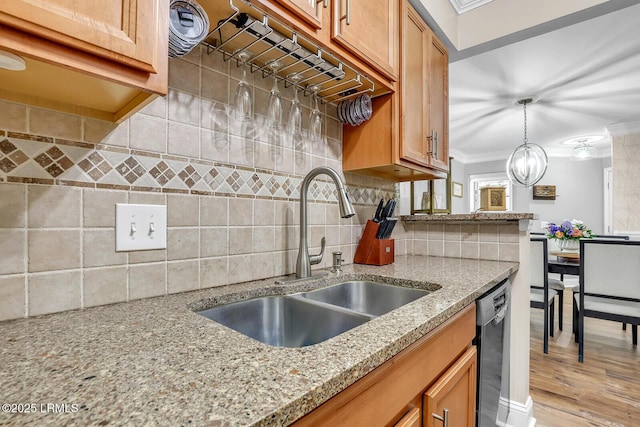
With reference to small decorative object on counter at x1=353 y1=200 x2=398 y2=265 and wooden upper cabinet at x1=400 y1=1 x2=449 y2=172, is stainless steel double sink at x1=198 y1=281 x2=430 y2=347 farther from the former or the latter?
wooden upper cabinet at x1=400 y1=1 x2=449 y2=172

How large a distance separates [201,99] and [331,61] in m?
0.47

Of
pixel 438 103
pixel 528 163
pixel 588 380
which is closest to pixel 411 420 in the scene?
pixel 438 103

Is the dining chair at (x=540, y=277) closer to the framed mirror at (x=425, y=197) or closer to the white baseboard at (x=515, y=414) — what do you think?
the framed mirror at (x=425, y=197)

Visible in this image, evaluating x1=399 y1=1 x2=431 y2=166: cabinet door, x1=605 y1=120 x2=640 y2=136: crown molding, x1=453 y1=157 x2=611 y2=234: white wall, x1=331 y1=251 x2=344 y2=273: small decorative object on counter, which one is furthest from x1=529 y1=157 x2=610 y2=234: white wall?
x1=331 y1=251 x2=344 y2=273: small decorative object on counter

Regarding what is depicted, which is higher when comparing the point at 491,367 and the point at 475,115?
the point at 475,115

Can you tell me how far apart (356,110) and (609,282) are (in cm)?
249

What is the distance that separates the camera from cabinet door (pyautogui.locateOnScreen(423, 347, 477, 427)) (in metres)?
0.78

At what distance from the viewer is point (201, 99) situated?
1.01m

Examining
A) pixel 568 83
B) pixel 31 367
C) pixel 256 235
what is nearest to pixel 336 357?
pixel 31 367

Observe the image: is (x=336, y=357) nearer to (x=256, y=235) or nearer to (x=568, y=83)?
(x=256, y=235)

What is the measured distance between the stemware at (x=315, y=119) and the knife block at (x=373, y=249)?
519 millimetres

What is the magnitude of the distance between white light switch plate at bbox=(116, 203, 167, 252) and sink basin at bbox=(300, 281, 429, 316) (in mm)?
568

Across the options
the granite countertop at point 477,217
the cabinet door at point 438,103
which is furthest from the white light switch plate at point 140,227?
the granite countertop at point 477,217

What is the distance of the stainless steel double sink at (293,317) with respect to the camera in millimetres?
889
